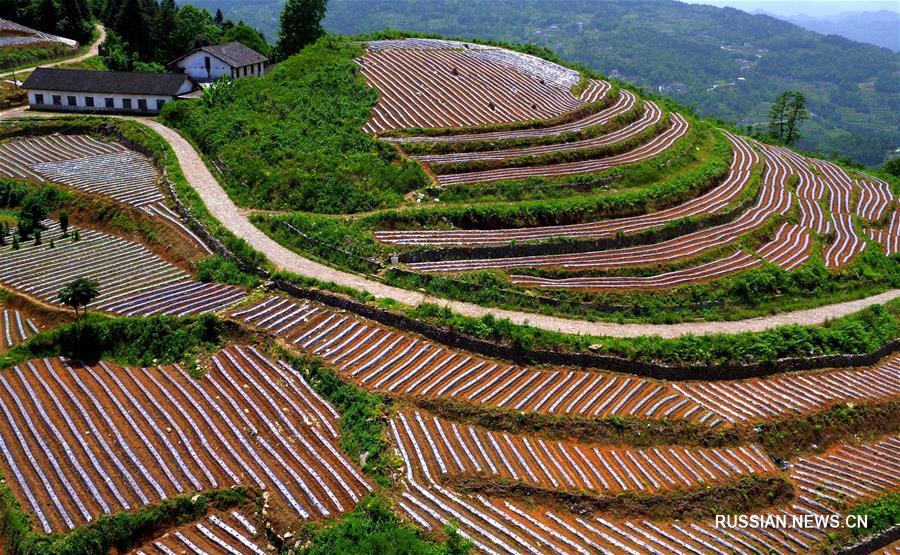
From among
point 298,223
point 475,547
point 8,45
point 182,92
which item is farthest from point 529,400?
point 8,45

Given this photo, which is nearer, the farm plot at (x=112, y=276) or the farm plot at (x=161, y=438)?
the farm plot at (x=161, y=438)

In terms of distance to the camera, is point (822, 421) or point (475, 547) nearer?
point (475, 547)

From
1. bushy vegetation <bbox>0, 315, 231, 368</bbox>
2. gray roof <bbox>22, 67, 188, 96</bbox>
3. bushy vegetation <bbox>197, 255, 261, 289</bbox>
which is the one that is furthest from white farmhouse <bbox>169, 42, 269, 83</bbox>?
bushy vegetation <bbox>0, 315, 231, 368</bbox>

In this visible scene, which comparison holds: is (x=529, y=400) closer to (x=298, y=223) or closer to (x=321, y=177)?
(x=298, y=223)

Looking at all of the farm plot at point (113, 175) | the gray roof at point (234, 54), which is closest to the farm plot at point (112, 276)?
the farm plot at point (113, 175)

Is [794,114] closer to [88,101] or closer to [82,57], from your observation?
[88,101]

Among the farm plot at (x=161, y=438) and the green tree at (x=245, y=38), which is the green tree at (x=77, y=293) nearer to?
the farm plot at (x=161, y=438)

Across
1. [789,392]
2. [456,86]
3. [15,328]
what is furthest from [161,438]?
[456,86]
